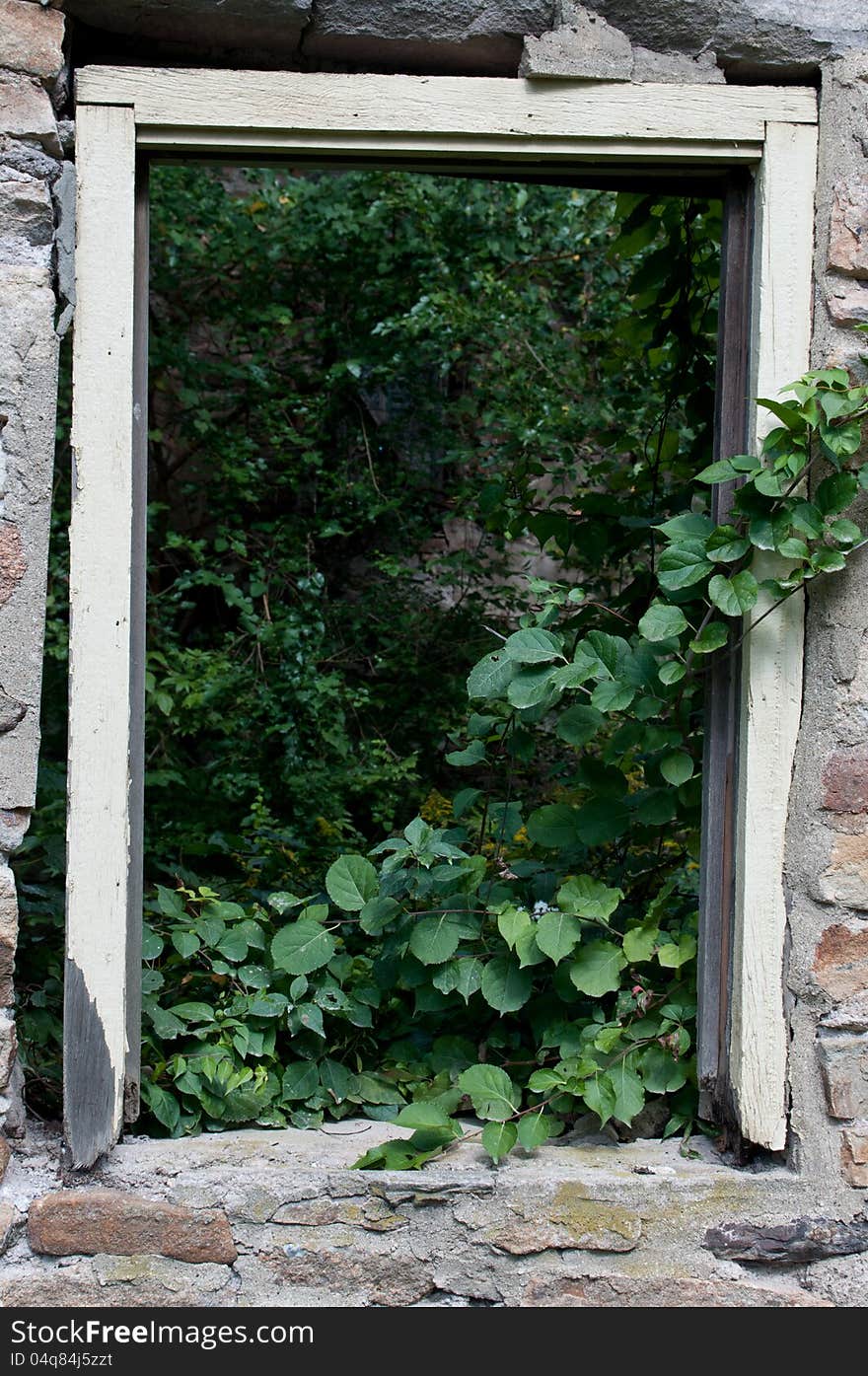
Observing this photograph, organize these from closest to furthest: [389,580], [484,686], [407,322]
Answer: [484,686]
[407,322]
[389,580]

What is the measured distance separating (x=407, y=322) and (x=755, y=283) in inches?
101

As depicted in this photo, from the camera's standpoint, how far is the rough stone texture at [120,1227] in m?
1.90

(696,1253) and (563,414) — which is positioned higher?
(563,414)

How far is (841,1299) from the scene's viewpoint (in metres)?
2.00

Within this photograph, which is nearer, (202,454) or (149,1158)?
(149,1158)

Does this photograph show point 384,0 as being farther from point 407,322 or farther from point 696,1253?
point 407,322

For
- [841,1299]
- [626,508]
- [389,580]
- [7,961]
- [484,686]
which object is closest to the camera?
[7,961]

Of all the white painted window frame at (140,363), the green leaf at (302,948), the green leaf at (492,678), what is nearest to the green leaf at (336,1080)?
the green leaf at (302,948)

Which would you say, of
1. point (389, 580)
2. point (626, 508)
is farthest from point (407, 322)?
point (626, 508)

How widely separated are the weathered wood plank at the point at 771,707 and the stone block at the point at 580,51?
0.30 m

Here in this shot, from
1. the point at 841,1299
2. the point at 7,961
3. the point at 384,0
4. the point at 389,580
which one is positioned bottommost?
the point at 841,1299

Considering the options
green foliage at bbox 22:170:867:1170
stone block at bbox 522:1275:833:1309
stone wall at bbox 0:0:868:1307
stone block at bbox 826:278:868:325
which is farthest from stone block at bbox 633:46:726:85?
stone block at bbox 522:1275:833:1309

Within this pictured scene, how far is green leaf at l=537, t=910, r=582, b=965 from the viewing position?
6.94 ft

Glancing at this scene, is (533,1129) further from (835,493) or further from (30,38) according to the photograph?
(30,38)
